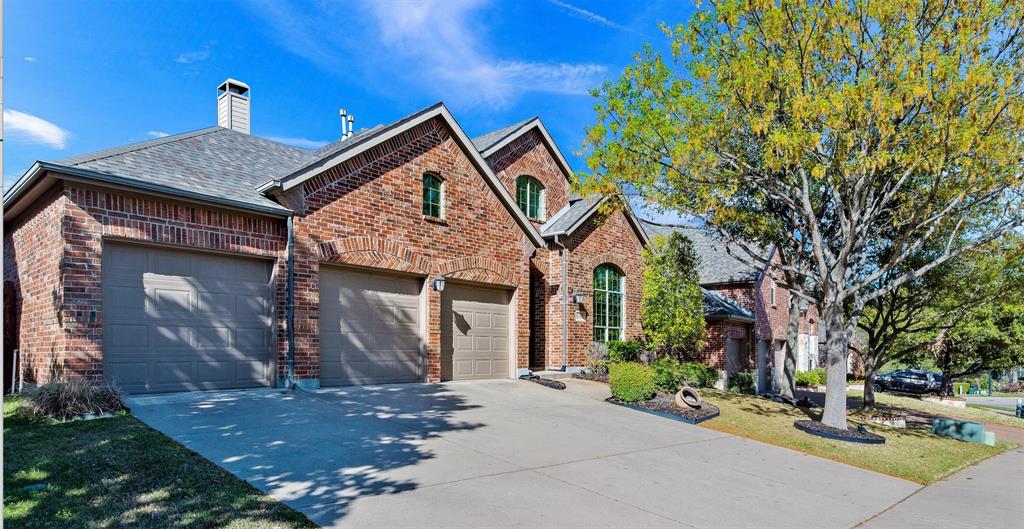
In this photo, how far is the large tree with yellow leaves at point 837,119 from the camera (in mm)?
10242

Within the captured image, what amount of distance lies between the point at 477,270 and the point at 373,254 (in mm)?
2815

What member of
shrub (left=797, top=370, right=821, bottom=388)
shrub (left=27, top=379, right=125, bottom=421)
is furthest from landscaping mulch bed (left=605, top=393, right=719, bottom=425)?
shrub (left=797, top=370, right=821, bottom=388)

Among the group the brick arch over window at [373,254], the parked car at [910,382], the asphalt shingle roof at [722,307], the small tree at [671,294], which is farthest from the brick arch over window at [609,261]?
the parked car at [910,382]

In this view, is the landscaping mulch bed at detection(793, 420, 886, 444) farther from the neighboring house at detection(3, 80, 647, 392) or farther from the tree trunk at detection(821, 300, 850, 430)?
the neighboring house at detection(3, 80, 647, 392)

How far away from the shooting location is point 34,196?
10000 mm

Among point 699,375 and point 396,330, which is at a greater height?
point 396,330

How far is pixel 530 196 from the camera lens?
19672 millimetres

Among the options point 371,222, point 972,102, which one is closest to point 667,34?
point 972,102

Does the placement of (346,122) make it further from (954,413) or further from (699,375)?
(954,413)

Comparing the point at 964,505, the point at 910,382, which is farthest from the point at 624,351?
the point at 910,382

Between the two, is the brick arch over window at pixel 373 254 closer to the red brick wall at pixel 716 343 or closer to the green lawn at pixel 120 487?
the green lawn at pixel 120 487

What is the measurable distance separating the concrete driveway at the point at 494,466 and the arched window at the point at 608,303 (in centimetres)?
700

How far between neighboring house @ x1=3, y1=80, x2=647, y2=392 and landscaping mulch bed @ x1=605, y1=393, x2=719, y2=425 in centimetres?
346

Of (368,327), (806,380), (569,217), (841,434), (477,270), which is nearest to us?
(841,434)
